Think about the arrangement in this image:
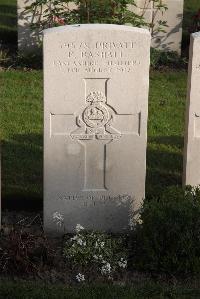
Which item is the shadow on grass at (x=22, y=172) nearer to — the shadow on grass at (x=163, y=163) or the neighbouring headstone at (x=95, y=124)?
the neighbouring headstone at (x=95, y=124)

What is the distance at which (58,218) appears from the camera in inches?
250

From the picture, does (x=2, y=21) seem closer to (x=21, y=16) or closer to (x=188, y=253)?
(x=21, y=16)

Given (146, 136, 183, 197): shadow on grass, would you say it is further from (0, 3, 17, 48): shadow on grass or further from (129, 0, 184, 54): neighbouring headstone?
(0, 3, 17, 48): shadow on grass

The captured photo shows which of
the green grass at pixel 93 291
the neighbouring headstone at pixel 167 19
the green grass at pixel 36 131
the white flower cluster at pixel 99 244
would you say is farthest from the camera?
the neighbouring headstone at pixel 167 19

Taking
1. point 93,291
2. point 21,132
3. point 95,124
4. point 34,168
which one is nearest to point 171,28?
point 21,132

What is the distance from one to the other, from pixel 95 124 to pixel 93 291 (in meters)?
1.45

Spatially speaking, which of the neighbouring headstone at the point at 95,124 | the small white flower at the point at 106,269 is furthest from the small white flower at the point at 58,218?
the small white flower at the point at 106,269

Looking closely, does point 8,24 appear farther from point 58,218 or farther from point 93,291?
point 93,291

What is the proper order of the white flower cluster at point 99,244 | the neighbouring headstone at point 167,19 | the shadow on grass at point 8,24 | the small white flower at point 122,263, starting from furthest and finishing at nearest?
the shadow on grass at point 8,24, the neighbouring headstone at point 167,19, the white flower cluster at point 99,244, the small white flower at point 122,263

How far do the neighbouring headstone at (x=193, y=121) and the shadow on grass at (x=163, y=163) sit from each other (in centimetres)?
54

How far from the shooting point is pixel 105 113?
6.29 m

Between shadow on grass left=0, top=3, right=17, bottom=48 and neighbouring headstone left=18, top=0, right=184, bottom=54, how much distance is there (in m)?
0.92

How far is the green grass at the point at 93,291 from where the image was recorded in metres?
5.55

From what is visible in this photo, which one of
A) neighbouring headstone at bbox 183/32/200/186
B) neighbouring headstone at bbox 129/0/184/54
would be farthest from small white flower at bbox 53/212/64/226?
neighbouring headstone at bbox 129/0/184/54
